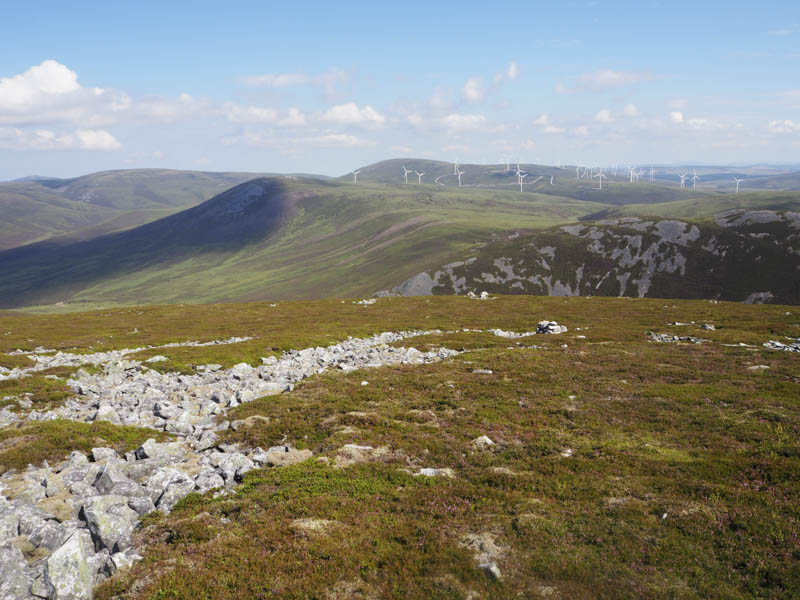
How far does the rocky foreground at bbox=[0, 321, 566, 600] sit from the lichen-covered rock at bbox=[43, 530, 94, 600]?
0.02m

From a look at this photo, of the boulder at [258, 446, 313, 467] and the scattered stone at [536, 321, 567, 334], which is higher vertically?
the boulder at [258, 446, 313, 467]

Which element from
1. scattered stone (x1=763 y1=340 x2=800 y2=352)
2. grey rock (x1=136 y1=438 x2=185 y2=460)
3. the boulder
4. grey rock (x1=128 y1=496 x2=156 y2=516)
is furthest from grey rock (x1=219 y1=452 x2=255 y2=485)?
scattered stone (x1=763 y1=340 x2=800 y2=352)

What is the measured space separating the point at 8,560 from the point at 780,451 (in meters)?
29.8

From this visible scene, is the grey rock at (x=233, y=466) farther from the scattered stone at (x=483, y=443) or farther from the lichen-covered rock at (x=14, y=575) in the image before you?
the scattered stone at (x=483, y=443)

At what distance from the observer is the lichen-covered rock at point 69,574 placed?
11344mm

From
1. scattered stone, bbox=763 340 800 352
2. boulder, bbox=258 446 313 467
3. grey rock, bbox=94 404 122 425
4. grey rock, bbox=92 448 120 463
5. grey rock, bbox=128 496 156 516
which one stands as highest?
grey rock, bbox=128 496 156 516

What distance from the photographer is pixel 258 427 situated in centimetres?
2472


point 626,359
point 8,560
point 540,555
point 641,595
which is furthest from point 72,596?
point 626,359

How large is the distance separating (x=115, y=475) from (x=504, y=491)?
15.8 metres

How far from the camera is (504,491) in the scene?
1734 centimetres

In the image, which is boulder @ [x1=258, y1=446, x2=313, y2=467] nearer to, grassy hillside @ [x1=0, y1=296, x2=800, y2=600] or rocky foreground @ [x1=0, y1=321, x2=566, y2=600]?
rocky foreground @ [x1=0, y1=321, x2=566, y2=600]

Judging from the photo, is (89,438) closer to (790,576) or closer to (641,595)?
(641,595)

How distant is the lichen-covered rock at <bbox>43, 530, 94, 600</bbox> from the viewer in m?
11.3

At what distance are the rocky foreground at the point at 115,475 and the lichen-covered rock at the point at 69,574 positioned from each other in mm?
24
